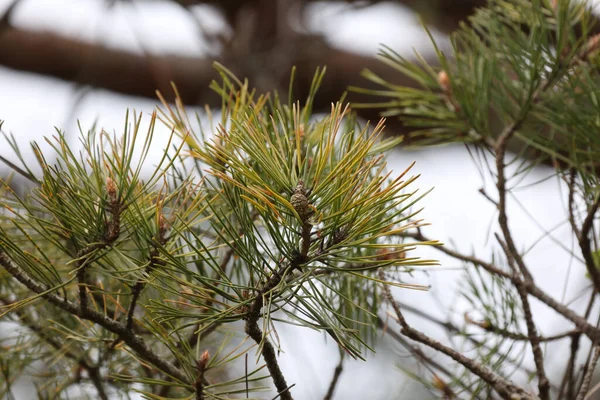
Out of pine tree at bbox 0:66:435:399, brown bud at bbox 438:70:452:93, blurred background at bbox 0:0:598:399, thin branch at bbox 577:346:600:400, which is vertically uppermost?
blurred background at bbox 0:0:598:399

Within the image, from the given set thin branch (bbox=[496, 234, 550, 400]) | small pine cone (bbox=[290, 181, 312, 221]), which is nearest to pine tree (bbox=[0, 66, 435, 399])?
small pine cone (bbox=[290, 181, 312, 221])

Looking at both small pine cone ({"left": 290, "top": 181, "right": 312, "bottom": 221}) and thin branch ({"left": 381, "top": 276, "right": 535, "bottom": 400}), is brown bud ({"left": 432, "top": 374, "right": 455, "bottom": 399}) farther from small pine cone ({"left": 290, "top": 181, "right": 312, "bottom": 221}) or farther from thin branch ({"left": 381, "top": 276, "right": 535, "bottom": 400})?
small pine cone ({"left": 290, "top": 181, "right": 312, "bottom": 221})

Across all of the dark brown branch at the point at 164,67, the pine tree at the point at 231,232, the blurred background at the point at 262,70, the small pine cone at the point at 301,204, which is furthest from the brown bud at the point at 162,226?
the dark brown branch at the point at 164,67

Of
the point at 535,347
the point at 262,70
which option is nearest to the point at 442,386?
the point at 535,347

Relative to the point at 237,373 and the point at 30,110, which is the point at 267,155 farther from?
the point at 30,110

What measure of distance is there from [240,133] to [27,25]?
3.70ft

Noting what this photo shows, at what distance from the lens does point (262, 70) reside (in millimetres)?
1516

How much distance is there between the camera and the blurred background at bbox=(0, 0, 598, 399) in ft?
4.44

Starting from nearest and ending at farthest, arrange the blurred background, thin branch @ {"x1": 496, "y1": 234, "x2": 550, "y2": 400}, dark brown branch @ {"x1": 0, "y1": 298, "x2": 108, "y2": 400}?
1. thin branch @ {"x1": 496, "y1": 234, "x2": 550, "y2": 400}
2. dark brown branch @ {"x1": 0, "y1": 298, "x2": 108, "y2": 400}
3. the blurred background

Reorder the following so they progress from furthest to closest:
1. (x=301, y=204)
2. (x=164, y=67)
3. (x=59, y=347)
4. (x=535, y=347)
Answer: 1. (x=164, y=67)
2. (x=59, y=347)
3. (x=535, y=347)
4. (x=301, y=204)

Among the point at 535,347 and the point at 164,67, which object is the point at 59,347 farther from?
the point at 164,67

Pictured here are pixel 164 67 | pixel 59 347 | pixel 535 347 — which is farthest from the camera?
pixel 164 67

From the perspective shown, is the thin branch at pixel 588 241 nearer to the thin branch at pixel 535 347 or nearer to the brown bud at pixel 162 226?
the thin branch at pixel 535 347

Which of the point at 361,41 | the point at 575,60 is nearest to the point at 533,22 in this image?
the point at 575,60
